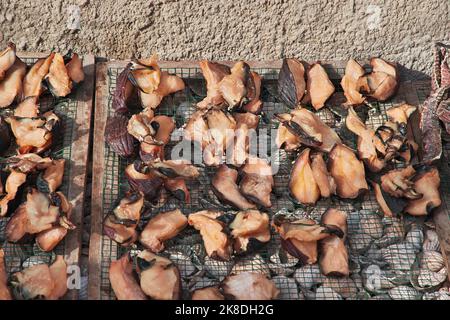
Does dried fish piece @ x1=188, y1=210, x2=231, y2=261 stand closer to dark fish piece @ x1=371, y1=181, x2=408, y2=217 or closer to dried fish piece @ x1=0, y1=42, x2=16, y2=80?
dark fish piece @ x1=371, y1=181, x2=408, y2=217

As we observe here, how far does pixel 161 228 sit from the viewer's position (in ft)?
8.07

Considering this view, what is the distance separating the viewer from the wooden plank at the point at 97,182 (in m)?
2.36

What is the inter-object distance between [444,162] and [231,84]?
0.93 m

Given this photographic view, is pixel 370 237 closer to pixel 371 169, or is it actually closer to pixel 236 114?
pixel 371 169

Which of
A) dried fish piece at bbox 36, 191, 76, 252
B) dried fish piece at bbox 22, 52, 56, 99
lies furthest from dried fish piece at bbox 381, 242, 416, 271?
dried fish piece at bbox 22, 52, 56, 99

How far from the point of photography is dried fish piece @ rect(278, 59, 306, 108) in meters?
2.90

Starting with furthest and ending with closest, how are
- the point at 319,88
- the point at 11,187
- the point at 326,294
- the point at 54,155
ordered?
the point at 319,88, the point at 54,155, the point at 11,187, the point at 326,294

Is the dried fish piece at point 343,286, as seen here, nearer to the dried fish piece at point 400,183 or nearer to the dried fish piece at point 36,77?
the dried fish piece at point 400,183

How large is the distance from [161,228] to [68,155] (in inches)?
20.7

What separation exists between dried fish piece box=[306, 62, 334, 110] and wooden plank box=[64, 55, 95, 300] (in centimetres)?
93

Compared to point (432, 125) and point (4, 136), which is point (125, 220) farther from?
point (432, 125)

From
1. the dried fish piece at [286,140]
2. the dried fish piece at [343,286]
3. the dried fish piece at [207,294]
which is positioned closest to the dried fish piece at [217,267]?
the dried fish piece at [207,294]

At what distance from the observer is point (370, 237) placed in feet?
8.46

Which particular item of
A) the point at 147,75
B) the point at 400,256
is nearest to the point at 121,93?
the point at 147,75
